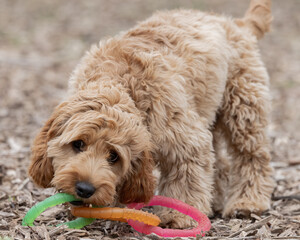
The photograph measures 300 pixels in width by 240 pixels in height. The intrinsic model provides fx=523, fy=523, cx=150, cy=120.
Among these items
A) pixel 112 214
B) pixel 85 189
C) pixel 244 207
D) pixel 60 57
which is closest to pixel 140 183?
pixel 112 214

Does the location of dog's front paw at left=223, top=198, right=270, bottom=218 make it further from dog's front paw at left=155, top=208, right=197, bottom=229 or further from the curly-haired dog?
dog's front paw at left=155, top=208, right=197, bottom=229

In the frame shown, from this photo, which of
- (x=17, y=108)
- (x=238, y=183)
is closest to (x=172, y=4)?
(x=17, y=108)

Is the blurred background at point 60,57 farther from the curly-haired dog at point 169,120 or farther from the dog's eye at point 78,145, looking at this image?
the dog's eye at point 78,145

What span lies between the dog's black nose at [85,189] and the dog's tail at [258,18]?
3255mm

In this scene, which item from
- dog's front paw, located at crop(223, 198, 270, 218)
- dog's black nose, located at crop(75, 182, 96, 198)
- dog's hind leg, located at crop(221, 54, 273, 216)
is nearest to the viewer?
dog's black nose, located at crop(75, 182, 96, 198)

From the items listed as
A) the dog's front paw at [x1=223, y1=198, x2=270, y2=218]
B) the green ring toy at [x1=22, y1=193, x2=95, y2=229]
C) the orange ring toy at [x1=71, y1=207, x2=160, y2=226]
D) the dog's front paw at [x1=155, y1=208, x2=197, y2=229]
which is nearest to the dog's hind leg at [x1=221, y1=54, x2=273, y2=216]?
the dog's front paw at [x1=223, y1=198, x2=270, y2=218]

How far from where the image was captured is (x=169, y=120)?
4.42m

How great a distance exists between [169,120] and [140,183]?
2.01ft

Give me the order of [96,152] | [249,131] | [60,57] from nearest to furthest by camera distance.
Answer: [96,152] < [249,131] < [60,57]

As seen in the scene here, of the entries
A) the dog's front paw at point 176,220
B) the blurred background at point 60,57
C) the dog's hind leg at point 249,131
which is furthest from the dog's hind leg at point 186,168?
the blurred background at point 60,57

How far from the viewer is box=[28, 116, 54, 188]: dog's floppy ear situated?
4074 mm

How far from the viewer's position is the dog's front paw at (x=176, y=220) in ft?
14.8

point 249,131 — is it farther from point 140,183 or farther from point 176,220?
point 140,183

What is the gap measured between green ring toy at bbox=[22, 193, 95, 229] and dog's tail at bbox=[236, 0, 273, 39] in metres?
3.22
